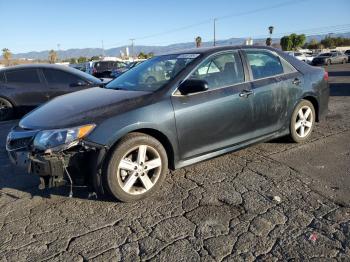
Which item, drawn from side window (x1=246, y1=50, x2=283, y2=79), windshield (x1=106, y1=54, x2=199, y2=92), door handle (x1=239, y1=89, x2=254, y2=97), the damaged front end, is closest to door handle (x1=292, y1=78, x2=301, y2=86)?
side window (x1=246, y1=50, x2=283, y2=79)

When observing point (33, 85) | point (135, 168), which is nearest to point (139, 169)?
point (135, 168)

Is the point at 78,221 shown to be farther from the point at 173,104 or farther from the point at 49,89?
the point at 49,89

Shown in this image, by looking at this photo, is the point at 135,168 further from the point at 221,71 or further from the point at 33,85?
the point at 33,85

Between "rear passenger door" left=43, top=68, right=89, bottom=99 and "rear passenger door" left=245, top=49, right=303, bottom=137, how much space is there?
4303mm

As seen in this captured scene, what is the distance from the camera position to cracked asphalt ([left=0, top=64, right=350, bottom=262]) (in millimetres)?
2750

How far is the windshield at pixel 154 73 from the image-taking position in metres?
4.11

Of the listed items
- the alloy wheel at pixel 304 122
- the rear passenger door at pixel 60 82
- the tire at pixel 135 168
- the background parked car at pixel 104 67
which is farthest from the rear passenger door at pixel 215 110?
the background parked car at pixel 104 67

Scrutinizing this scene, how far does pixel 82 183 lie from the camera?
11.2 feet

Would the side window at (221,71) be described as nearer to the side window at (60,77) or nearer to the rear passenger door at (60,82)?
the rear passenger door at (60,82)

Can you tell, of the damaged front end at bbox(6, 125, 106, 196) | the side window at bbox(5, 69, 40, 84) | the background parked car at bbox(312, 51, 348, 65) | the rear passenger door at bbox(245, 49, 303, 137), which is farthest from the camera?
the background parked car at bbox(312, 51, 348, 65)

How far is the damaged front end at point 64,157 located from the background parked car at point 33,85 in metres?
4.50

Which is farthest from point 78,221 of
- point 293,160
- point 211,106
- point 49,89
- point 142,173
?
point 49,89

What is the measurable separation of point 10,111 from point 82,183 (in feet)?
17.2

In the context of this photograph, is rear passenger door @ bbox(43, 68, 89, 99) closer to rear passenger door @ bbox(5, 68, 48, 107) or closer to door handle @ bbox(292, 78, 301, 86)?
rear passenger door @ bbox(5, 68, 48, 107)
